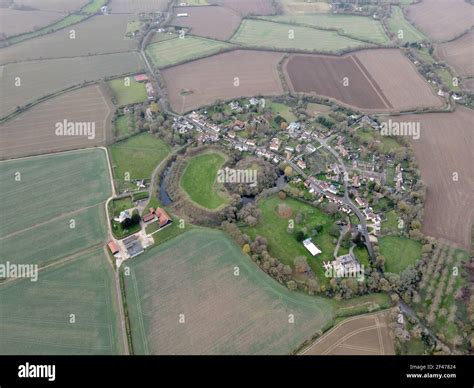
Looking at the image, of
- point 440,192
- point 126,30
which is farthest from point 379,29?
point 126,30

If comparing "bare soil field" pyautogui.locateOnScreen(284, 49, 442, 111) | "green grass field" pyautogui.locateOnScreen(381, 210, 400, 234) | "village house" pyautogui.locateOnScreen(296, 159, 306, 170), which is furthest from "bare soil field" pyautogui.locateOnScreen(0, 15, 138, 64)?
"green grass field" pyautogui.locateOnScreen(381, 210, 400, 234)

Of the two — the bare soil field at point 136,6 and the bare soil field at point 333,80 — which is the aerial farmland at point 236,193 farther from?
the bare soil field at point 136,6

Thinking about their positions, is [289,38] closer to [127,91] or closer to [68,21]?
[127,91]

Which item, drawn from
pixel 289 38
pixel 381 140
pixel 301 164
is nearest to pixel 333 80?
pixel 381 140

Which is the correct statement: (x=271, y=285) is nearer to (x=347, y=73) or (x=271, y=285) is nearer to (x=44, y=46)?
(x=347, y=73)

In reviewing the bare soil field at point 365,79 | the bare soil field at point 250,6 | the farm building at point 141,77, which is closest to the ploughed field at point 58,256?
the farm building at point 141,77

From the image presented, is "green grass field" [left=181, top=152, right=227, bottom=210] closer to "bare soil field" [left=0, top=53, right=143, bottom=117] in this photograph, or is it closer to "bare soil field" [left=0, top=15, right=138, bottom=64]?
"bare soil field" [left=0, top=53, right=143, bottom=117]
